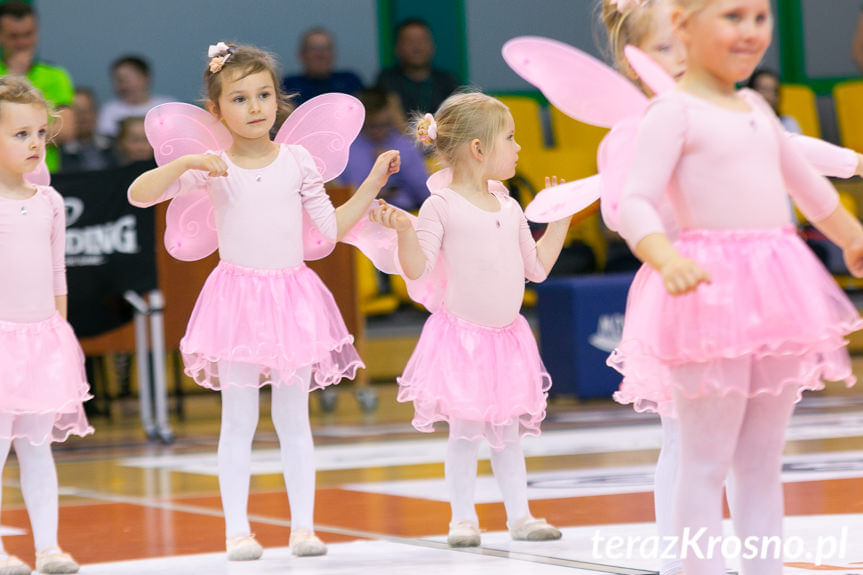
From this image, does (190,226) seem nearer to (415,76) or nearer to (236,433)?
(236,433)

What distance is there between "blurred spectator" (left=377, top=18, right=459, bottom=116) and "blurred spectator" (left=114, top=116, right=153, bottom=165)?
73.8 inches

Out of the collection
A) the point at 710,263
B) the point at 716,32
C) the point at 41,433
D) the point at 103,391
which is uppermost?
the point at 716,32

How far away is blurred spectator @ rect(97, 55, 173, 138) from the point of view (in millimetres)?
8680

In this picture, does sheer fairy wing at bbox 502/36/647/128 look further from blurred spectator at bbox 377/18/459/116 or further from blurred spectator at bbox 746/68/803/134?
blurred spectator at bbox 377/18/459/116

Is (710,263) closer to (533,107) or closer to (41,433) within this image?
(41,433)

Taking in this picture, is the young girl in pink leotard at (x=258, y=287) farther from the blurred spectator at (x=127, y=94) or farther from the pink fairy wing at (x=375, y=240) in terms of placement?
the blurred spectator at (x=127, y=94)

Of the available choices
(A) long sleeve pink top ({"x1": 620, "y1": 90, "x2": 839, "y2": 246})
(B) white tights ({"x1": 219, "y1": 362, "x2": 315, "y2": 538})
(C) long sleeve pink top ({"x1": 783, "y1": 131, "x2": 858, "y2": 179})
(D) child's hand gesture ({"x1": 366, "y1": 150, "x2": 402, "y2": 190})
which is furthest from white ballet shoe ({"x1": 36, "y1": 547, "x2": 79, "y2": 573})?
(C) long sleeve pink top ({"x1": 783, "y1": 131, "x2": 858, "y2": 179})

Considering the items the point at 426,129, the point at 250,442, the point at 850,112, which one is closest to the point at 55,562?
the point at 250,442

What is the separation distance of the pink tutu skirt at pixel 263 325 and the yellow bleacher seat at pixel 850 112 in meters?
6.98

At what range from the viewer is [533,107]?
376 inches

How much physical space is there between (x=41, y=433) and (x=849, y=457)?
2.99 m

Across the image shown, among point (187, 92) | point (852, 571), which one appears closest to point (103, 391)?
point (187, 92)

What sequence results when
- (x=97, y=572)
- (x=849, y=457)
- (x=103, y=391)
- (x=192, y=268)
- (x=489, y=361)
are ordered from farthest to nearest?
(x=103, y=391) < (x=192, y=268) < (x=849, y=457) < (x=489, y=361) < (x=97, y=572)

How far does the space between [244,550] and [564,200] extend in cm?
126
